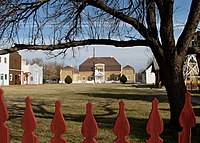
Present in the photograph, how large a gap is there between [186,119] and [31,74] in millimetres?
78896

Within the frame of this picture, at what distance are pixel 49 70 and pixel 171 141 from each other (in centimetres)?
9436

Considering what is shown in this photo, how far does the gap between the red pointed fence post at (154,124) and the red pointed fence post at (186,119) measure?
21 cm

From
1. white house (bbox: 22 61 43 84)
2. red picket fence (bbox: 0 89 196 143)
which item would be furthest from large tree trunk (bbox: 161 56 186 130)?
white house (bbox: 22 61 43 84)

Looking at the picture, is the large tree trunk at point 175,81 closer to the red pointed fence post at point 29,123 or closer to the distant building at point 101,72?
the red pointed fence post at point 29,123

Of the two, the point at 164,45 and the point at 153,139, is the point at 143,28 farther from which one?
the point at 153,139

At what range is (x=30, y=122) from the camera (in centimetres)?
288

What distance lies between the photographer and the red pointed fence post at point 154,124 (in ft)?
8.93

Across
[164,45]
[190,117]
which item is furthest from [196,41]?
[190,117]

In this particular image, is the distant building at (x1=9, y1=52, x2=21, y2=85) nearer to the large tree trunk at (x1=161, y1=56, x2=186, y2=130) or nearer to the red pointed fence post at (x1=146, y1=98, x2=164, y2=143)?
the large tree trunk at (x1=161, y1=56, x2=186, y2=130)

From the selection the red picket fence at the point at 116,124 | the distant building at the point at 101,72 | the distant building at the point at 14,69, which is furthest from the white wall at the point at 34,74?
the red picket fence at the point at 116,124

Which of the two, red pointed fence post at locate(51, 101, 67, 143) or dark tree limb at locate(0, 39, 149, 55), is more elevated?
dark tree limb at locate(0, 39, 149, 55)

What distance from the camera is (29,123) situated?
2.88m

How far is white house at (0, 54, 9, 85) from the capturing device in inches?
2413

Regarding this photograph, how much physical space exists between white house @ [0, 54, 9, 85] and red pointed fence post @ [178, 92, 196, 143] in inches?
2401
